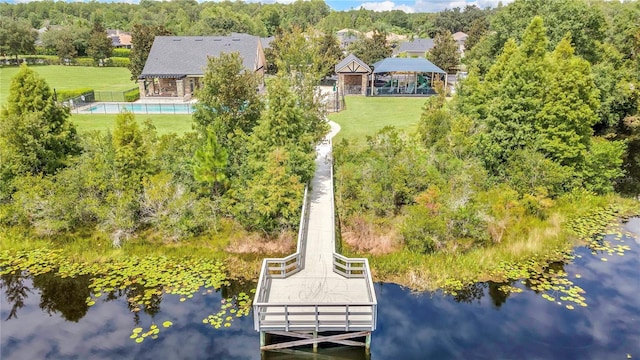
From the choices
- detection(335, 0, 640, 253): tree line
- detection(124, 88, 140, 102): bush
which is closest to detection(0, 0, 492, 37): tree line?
detection(124, 88, 140, 102): bush

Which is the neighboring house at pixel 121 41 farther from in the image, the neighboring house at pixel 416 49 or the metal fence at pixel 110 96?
the metal fence at pixel 110 96

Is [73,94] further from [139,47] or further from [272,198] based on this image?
[272,198]

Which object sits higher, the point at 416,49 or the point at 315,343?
the point at 416,49

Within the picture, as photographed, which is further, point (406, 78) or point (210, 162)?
point (406, 78)

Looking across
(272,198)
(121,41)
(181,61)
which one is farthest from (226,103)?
(121,41)

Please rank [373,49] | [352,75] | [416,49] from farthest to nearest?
[416,49] < [373,49] < [352,75]

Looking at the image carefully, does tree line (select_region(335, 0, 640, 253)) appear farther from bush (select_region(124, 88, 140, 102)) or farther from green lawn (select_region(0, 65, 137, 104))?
green lawn (select_region(0, 65, 137, 104))

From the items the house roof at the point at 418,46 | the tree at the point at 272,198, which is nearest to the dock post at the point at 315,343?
the tree at the point at 272,198

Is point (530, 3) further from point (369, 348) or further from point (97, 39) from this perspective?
point (97, 39)
